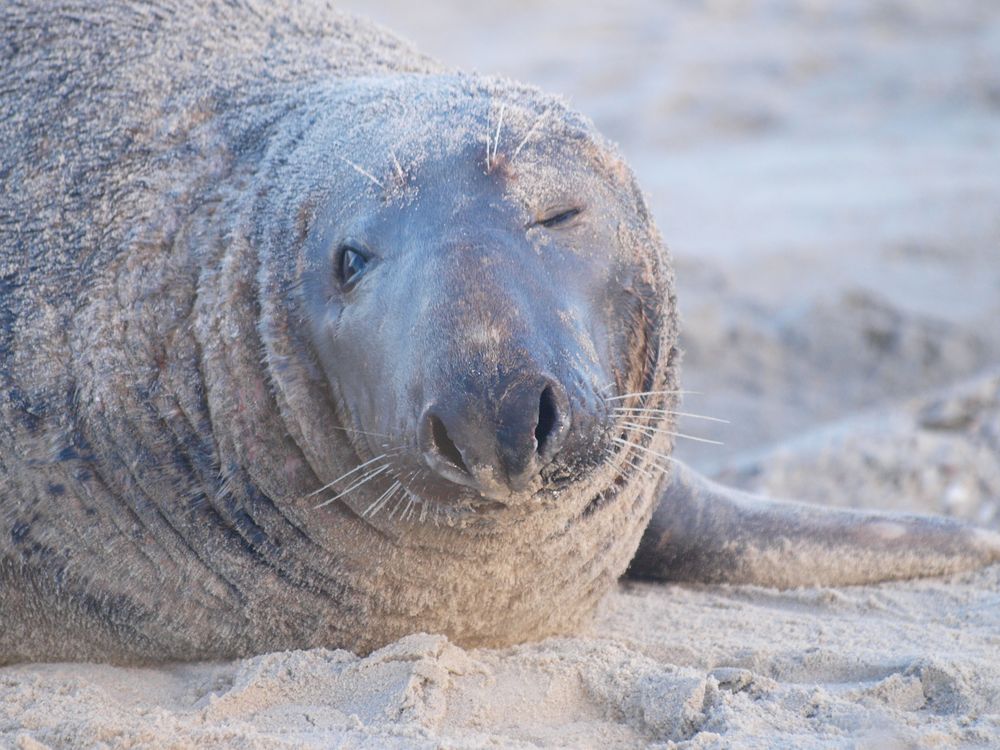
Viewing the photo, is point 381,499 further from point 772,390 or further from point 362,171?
point 772,390

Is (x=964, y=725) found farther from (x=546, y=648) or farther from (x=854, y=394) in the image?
(x=854, y=394)

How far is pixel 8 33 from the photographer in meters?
4.15

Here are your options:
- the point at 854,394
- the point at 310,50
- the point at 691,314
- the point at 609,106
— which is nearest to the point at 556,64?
the point at 609,106

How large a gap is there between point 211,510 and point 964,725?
6.03ft

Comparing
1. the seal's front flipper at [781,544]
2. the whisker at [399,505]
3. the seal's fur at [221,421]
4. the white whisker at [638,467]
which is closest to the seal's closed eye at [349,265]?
the seal's fur at [221,421]

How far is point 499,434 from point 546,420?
0.11m

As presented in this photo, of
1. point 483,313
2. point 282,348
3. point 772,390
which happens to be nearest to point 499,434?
point 483,313

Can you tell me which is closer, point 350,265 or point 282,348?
point 350,265

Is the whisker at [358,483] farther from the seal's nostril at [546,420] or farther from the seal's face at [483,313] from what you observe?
the seal's nostril at [546,420]

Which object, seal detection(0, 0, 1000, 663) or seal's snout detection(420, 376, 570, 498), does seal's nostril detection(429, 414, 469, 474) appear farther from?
seal detection(0, 0, 1000, 663)

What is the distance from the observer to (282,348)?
3.45 metres

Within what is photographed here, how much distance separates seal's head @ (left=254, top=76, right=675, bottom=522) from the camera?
2.87 m

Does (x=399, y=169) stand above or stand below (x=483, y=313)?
above

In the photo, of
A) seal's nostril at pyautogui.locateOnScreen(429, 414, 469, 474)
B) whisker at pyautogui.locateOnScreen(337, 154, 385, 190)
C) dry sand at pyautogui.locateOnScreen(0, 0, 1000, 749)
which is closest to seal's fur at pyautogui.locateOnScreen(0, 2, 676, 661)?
whisker at pyautogui.locateOnScreen(337, 154, 385, 190)
